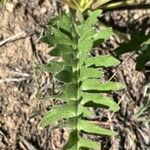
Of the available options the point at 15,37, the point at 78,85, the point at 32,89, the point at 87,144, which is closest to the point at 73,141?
the point at 87,144

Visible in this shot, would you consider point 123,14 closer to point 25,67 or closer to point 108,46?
point 108,46

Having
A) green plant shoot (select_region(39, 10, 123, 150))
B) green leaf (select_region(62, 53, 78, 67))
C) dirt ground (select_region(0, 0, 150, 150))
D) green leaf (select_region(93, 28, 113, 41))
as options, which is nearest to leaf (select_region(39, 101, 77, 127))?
green plant shoot (select_region(39, 10, 123, 150))

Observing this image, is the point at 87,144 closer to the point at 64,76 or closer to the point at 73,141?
the point at 73,141

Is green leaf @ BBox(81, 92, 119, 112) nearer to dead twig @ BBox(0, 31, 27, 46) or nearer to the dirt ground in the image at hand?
the dirt ground

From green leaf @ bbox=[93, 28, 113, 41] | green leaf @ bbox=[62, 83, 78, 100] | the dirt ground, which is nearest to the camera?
green leaf @ bbox=[62, 83, 78, 100]

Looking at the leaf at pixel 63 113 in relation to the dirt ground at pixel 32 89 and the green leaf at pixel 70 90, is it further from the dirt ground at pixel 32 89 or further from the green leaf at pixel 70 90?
the dirt ground at pixel 32 89

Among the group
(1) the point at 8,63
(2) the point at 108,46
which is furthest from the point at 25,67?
(2) the point at 108,46

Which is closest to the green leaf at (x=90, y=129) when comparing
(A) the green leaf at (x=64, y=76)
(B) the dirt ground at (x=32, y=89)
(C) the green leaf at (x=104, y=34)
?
(A) the green leaf at (x=64, y=76)
